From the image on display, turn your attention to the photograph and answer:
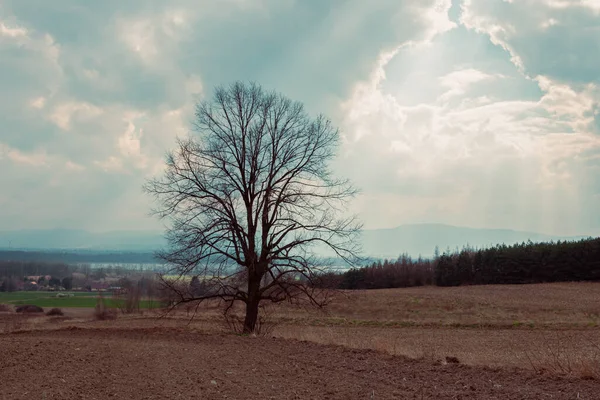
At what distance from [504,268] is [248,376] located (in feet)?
223

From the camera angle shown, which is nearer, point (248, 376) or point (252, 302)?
point (248, 376)

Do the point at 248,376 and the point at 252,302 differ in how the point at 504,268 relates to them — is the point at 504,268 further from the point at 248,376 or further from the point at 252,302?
the point at 248,376

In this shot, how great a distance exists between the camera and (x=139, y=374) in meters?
10.0

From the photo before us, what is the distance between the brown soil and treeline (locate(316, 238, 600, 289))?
51137 millimetres

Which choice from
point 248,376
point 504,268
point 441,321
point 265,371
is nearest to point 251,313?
point 265,371

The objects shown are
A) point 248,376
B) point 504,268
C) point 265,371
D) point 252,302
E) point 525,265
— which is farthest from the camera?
point 504,268

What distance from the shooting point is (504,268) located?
70.8m

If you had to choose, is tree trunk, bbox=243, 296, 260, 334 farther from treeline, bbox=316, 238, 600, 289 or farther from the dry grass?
treeline, bbox=316, 238, 600, 289

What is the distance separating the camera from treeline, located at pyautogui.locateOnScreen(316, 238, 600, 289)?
216 feet

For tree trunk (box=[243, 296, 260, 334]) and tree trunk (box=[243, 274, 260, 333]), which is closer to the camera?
tree trunk (box=[243, 274, 260, 333])

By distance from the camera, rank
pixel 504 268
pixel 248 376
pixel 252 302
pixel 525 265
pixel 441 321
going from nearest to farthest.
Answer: pixel 248 376 → pixel 252 302 → pixel 441 321 → pixel 525 265 → pixel 504 268

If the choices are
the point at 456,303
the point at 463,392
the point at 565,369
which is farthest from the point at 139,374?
the point at 456,303

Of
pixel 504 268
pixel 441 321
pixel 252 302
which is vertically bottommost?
pixel 441 321

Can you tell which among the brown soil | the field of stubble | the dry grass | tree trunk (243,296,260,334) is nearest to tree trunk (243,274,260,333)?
tree trunk (243,296,260,334)
